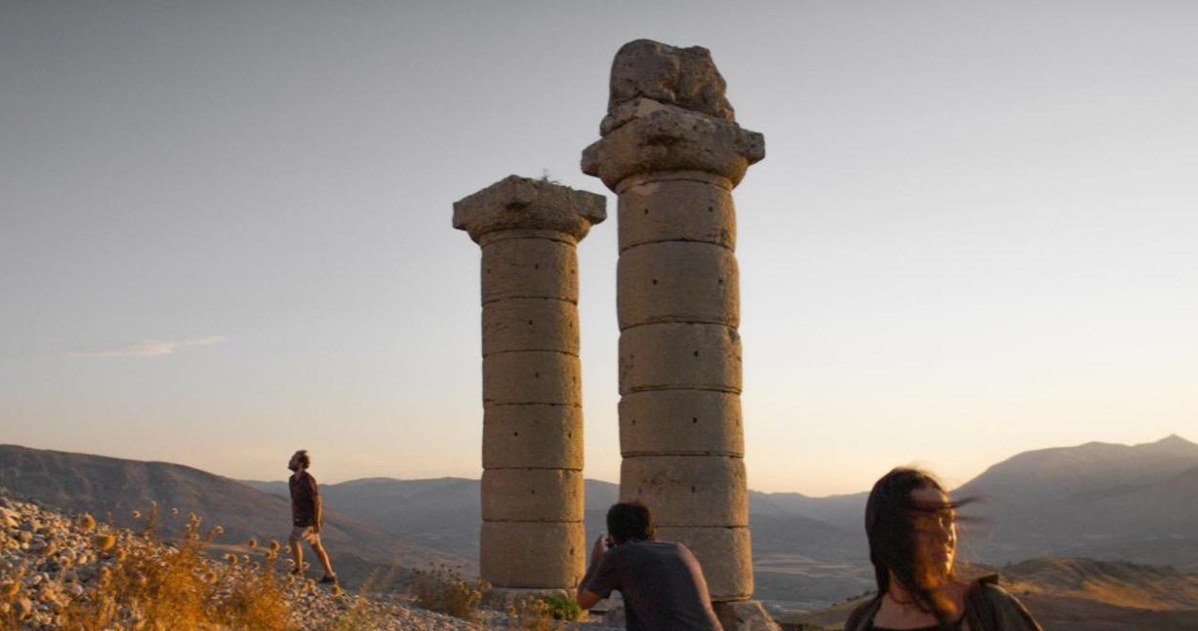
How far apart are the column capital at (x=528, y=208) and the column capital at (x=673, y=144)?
8.95 ft

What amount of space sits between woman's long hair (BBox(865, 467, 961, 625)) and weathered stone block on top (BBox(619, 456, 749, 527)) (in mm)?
9903

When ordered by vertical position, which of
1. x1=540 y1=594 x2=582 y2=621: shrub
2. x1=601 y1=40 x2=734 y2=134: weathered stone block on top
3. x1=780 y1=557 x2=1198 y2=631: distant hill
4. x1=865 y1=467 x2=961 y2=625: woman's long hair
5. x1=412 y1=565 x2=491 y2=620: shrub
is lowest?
x1=780 y1=557 x2=1198 y2=631: distant hill

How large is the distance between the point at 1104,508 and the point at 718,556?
96768 mm

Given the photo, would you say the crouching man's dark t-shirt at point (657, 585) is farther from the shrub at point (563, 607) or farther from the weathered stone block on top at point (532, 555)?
the weathered stone block on top at point (532, 555)

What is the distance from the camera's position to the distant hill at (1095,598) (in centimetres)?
2295

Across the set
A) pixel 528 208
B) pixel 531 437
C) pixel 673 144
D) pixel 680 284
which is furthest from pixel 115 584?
pixel 528 208

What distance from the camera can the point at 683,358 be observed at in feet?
42.4

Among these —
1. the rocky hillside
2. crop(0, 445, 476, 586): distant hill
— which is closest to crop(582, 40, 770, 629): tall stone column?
the rocky hillside

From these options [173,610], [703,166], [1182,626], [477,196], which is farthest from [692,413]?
[1182,626]

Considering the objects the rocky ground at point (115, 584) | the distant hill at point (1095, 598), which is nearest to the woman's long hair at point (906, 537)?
the rocky ground at point (115, 584)

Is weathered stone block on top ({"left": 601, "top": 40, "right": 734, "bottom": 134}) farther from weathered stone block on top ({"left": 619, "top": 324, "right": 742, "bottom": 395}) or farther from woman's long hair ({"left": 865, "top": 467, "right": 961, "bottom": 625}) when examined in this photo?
woman's long hair ({"left": 865, "top": 467, "right": 961, "bottom": 625})

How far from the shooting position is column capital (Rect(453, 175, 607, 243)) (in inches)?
647

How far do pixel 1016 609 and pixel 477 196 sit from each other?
48.4ft

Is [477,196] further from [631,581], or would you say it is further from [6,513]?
[631,581]
